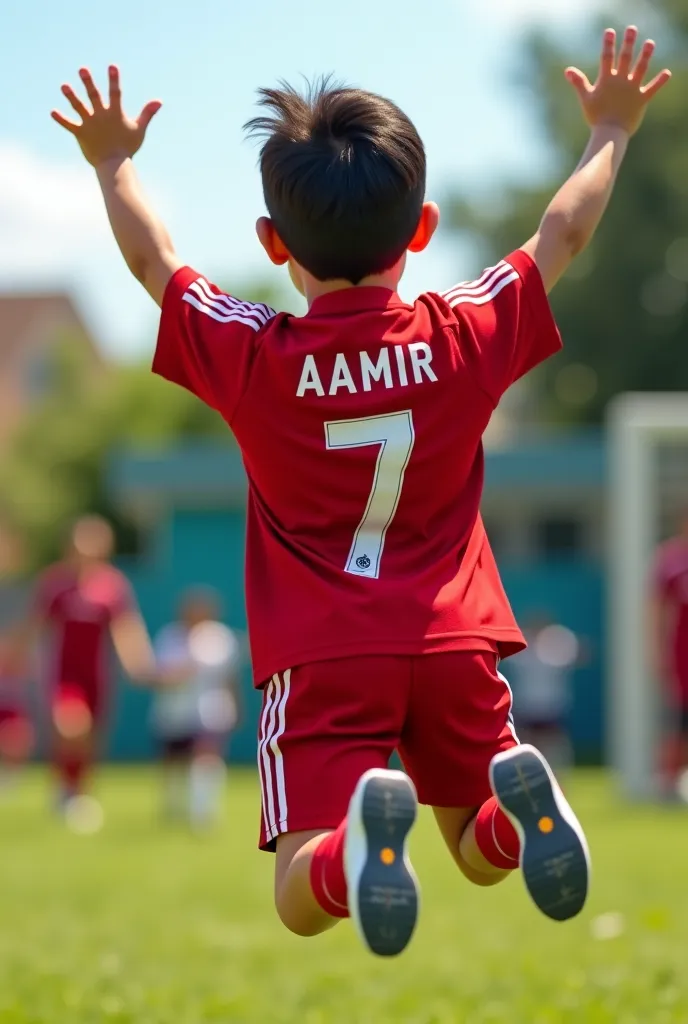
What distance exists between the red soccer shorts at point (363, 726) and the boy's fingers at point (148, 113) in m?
1.38

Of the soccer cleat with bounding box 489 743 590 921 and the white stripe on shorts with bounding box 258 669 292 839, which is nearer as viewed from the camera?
the soccer cleat with bounding box 489 743 590 921

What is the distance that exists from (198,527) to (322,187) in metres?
22.4

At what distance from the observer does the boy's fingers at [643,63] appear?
3932mm

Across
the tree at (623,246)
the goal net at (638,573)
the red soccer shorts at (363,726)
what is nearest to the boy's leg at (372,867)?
the red soccer shorts at (363,726)

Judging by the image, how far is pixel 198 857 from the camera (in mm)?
11383

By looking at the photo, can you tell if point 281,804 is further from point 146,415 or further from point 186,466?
point 146,415

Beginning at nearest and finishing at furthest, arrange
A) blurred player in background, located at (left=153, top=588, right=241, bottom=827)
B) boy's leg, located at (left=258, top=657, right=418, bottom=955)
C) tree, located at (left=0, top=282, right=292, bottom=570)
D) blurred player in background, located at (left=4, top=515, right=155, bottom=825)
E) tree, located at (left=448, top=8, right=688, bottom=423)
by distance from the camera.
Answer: boy's leg, located at (left=258, top=657, right=418, bottom=955) → blurred player in background, located at (left=4, top=515, right=155, bottom=825) → blurred player in background, located at (left=153, top=588, right=241, bottom=827) → tree, located at (left=448, top=8, right=688, bottom=423) → tree, located at (left=0, top=282, right=292, bottom=570)

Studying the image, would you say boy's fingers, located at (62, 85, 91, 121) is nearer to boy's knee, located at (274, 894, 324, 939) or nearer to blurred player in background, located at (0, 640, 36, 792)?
boy's knee, located at (274, 894, 324, 939)

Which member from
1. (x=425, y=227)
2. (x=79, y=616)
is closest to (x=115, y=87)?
(x=425, y=227)

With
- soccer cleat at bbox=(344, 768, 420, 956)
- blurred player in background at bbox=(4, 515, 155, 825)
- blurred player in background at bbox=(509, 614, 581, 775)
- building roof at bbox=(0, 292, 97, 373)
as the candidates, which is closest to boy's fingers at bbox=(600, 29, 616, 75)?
soccer cleat at bbox=(344, 768, 420, 956)

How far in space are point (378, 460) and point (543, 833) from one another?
83 cm

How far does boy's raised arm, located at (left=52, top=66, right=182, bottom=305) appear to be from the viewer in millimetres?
3760

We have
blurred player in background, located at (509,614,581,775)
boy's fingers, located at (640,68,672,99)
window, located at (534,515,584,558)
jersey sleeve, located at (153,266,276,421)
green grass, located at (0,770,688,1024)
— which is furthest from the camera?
window, located at (534,515,584,558)

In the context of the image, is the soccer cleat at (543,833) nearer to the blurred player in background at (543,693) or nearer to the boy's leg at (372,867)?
the boy's leg at (372,867)
